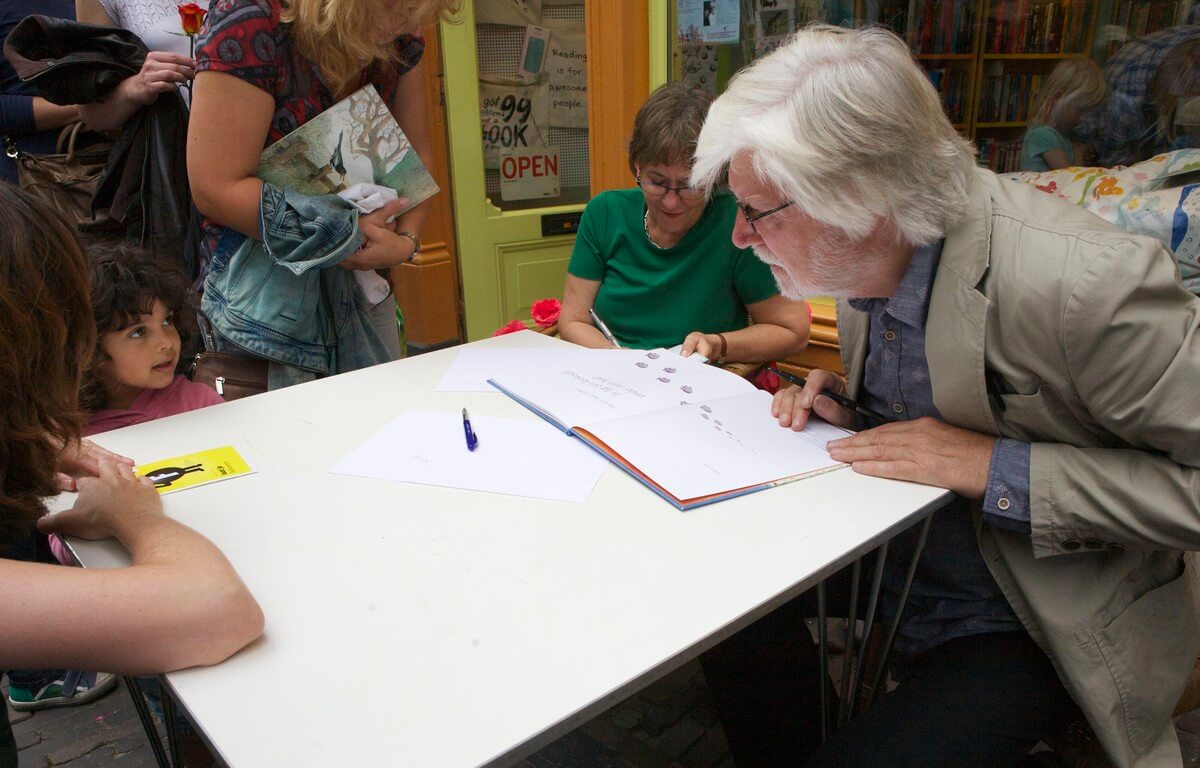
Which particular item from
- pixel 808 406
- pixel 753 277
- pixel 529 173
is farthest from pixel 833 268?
pixel 529 173

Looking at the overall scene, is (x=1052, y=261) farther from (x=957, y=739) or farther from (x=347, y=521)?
(x=347, y=521)

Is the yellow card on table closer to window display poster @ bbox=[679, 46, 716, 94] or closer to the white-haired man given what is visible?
the white-haired man

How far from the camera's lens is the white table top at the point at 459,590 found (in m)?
0.80

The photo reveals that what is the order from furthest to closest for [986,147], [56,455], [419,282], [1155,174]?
[419,282] < [986,147] < [1155,174] < [56,455]

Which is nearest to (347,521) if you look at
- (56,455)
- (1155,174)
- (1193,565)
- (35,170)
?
(56,455)

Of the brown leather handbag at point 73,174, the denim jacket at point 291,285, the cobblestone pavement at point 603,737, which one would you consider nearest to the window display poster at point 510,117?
the brown leather handbag at point 73,174

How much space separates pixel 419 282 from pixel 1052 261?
13.8 feet

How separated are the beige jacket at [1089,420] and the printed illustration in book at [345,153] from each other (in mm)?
1374

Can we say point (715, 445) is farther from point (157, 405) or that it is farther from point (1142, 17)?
point (1142, 17)

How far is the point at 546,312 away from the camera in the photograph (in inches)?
99.7

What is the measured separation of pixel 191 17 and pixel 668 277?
1.49 m

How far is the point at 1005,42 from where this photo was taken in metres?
2.80

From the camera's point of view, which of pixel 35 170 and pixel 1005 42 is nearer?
pixel 35 170

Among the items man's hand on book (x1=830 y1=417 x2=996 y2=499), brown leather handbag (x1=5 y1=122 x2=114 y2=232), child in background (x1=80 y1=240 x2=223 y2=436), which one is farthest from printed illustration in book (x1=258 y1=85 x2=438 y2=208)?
man's hand on book (x1=830 y1=417 x2=996 y2=499)
